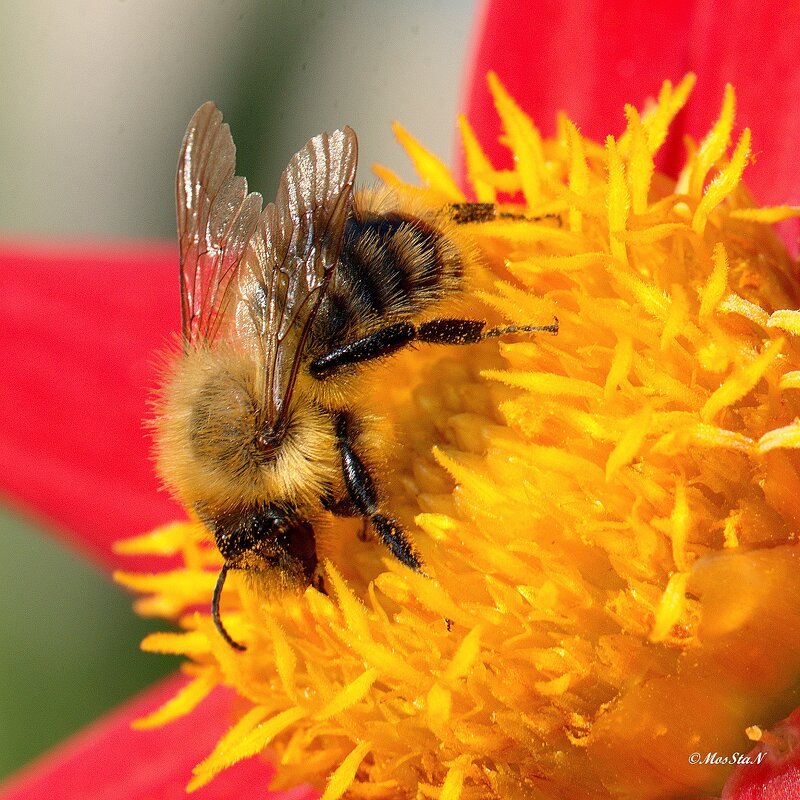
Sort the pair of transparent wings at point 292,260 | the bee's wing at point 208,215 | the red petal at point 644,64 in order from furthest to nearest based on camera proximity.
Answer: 1. the red petal at point 644,64
2. the bee's wing at point 208,215
3. the pair of transparent wings at point 292,260

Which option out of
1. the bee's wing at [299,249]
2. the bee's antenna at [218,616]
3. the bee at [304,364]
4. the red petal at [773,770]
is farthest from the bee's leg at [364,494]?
the red petal at [773,770]

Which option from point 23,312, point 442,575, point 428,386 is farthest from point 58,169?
point 442,575

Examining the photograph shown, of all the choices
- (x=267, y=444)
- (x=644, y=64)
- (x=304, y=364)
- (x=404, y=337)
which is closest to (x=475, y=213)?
(x=404, y=337)

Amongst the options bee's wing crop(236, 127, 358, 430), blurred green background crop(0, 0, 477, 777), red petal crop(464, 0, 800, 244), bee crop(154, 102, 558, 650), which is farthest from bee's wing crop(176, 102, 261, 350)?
blurred green background crop(0, 0, 477, 777)

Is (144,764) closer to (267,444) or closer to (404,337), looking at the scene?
(267,444)

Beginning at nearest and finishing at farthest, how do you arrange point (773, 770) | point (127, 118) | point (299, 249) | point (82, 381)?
point (773, 770) → point (299, 249) → point (82, 381) → point (127, 118)

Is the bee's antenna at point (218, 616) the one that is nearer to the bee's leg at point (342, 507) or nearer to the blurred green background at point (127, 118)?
the bee's leg at point (342, 507)
